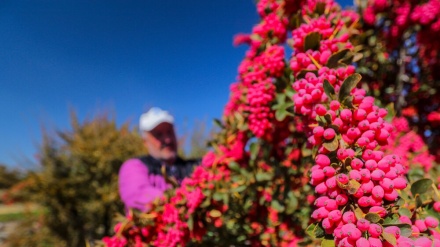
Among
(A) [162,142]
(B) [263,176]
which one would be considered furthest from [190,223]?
(A) [162,142]

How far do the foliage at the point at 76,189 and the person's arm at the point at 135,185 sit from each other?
3122mm

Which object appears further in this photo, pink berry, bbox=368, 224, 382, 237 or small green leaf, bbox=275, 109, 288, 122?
small green leaf, bbox=275, 109, 288, 122

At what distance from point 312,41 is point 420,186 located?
Answer: 18.3 inches

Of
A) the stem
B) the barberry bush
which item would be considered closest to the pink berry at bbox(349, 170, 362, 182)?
the barberry bush

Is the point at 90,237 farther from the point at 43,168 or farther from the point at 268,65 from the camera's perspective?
the point at 268,65

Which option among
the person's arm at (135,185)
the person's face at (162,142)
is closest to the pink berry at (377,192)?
the person's arm at (135,185)

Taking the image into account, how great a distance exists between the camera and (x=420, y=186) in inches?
29.8

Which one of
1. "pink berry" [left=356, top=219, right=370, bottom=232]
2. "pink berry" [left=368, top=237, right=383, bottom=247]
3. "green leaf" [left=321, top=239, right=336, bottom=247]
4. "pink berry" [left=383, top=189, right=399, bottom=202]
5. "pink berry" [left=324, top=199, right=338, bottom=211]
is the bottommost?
"pink berry" [left=368, top=237, right=383, bottom=247]

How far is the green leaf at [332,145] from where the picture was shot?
62cm

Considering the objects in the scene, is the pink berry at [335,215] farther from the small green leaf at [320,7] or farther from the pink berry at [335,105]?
the small green leaf at [320,7]

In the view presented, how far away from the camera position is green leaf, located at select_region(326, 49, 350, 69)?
2.64 feet

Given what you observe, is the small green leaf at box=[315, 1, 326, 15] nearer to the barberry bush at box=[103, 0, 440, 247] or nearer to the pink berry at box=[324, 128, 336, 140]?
the barberry bush at box=[103, 0, 440, 247]

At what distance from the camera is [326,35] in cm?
92

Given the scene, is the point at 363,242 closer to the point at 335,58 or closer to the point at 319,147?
the point at 319,147
